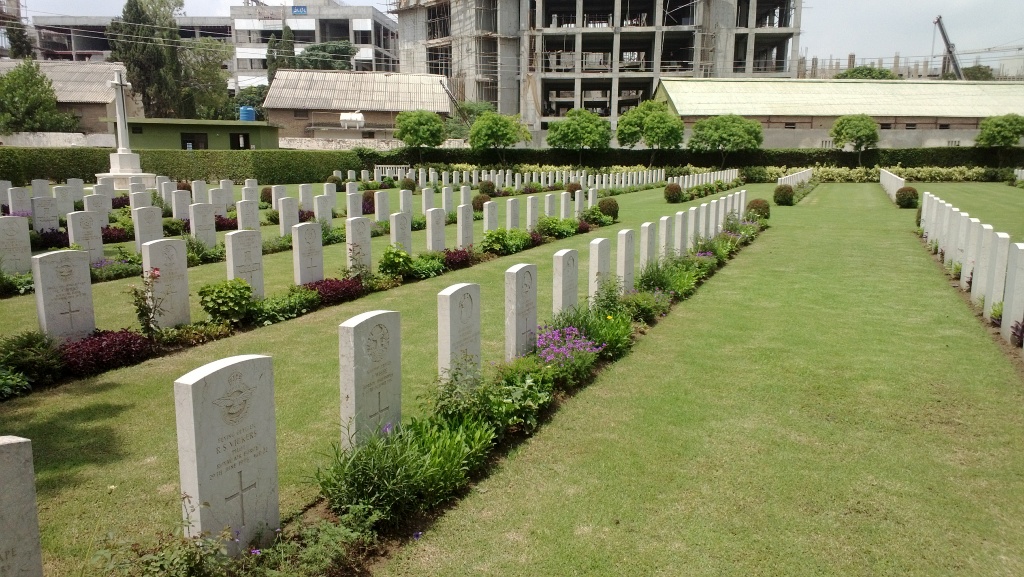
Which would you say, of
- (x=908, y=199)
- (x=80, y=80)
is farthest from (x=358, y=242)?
(x=80, y=80)

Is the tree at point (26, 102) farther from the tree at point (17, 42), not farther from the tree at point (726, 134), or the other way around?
the tree at point (726, 134)

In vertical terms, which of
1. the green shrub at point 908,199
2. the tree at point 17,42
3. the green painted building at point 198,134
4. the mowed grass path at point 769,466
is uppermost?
the tree at point 17,42

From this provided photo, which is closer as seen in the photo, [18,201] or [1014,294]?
[1014,294]

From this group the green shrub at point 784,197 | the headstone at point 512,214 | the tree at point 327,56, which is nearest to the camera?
the headstone at point 512,214

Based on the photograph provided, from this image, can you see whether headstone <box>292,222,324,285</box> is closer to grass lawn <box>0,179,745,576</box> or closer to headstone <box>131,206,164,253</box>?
grass lawn <box>0,179,745,576</box>

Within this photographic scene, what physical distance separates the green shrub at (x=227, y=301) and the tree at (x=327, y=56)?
77.0 m

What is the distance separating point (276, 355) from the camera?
8.23 meters

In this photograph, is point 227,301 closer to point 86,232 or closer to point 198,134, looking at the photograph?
point 86,232

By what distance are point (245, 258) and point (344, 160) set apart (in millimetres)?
31254

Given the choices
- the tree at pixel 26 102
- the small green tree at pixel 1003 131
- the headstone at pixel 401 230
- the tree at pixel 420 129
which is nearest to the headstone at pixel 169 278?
the headstone at pixel 401 230

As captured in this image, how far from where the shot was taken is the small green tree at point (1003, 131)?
142 feet

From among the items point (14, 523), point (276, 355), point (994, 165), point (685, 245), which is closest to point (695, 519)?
point (14, 523)

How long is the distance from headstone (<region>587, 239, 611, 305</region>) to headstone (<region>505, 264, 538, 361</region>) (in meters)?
1.97

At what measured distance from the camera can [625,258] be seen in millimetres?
9984
